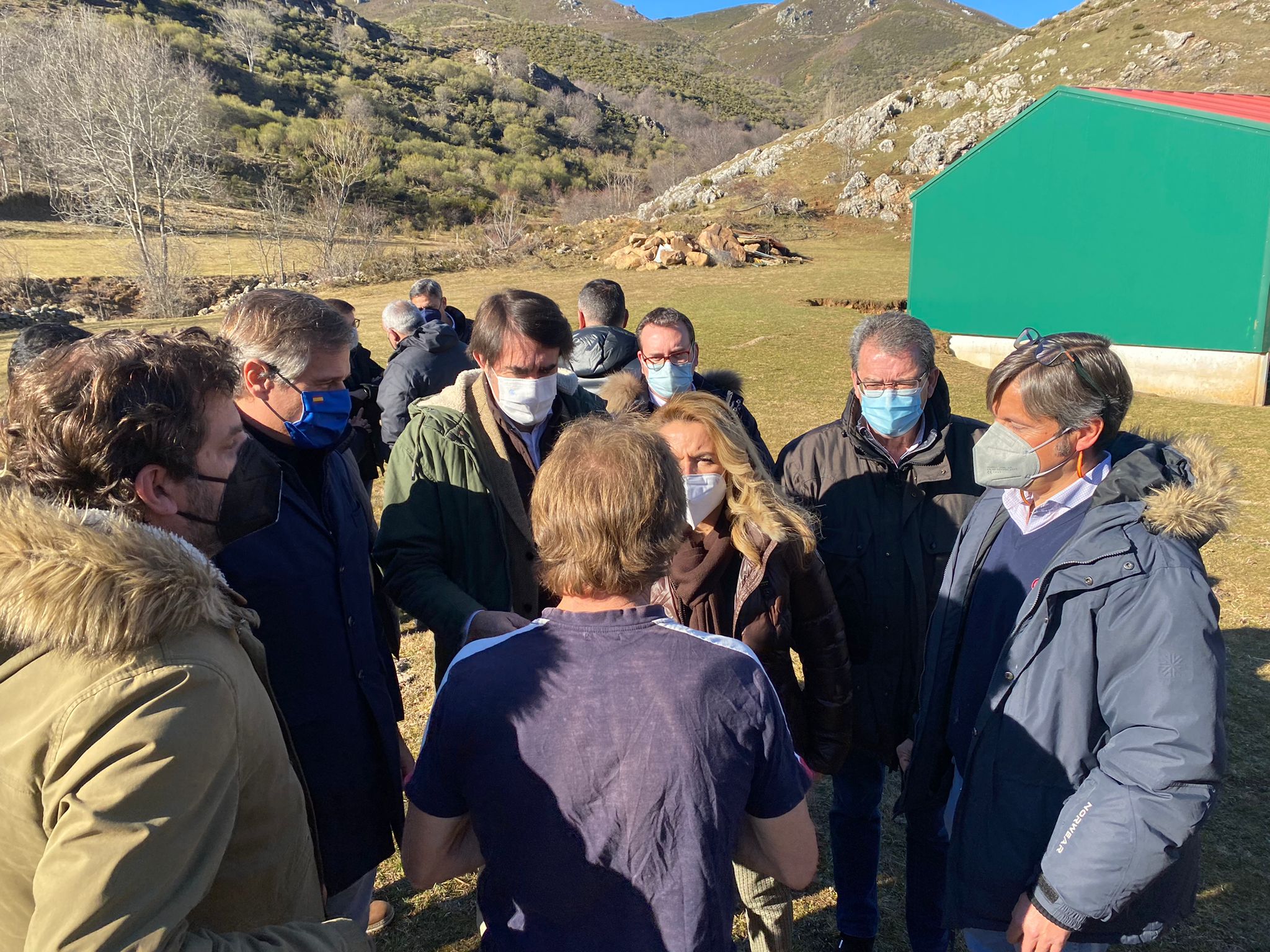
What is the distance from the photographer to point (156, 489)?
1452mm

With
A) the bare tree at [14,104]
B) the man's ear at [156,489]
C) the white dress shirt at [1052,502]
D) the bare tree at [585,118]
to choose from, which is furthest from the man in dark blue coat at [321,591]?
the bare tree at [585,118]

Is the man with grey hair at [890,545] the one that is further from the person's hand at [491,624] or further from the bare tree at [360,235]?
the bare tree at [360,235]

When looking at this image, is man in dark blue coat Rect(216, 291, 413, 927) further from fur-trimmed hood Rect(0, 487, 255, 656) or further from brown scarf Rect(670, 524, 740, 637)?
brown scarf Rect(670, 524, 740, 637)

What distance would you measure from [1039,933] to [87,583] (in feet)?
6.90

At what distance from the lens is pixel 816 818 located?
3.87 m

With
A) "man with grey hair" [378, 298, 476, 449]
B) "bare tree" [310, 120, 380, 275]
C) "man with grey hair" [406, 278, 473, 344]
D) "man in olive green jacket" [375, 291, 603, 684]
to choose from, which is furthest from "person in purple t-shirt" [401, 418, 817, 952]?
"bare tree" [310, 120, 380, 275]

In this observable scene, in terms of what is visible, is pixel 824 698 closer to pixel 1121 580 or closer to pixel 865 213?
pixel 1121 580

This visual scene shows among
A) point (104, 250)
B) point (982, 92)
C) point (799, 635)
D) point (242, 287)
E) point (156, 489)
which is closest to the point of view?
point (156, 489)

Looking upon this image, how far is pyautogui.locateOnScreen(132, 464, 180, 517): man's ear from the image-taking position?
141cm

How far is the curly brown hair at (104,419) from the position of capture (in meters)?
1.33

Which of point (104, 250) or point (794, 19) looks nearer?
point (104, 250)

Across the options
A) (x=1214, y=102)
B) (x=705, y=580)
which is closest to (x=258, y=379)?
(x=705, y=580)

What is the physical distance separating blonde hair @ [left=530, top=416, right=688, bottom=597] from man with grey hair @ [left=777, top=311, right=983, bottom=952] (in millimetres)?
1482

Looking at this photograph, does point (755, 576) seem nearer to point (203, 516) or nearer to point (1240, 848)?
point (203, 516)
